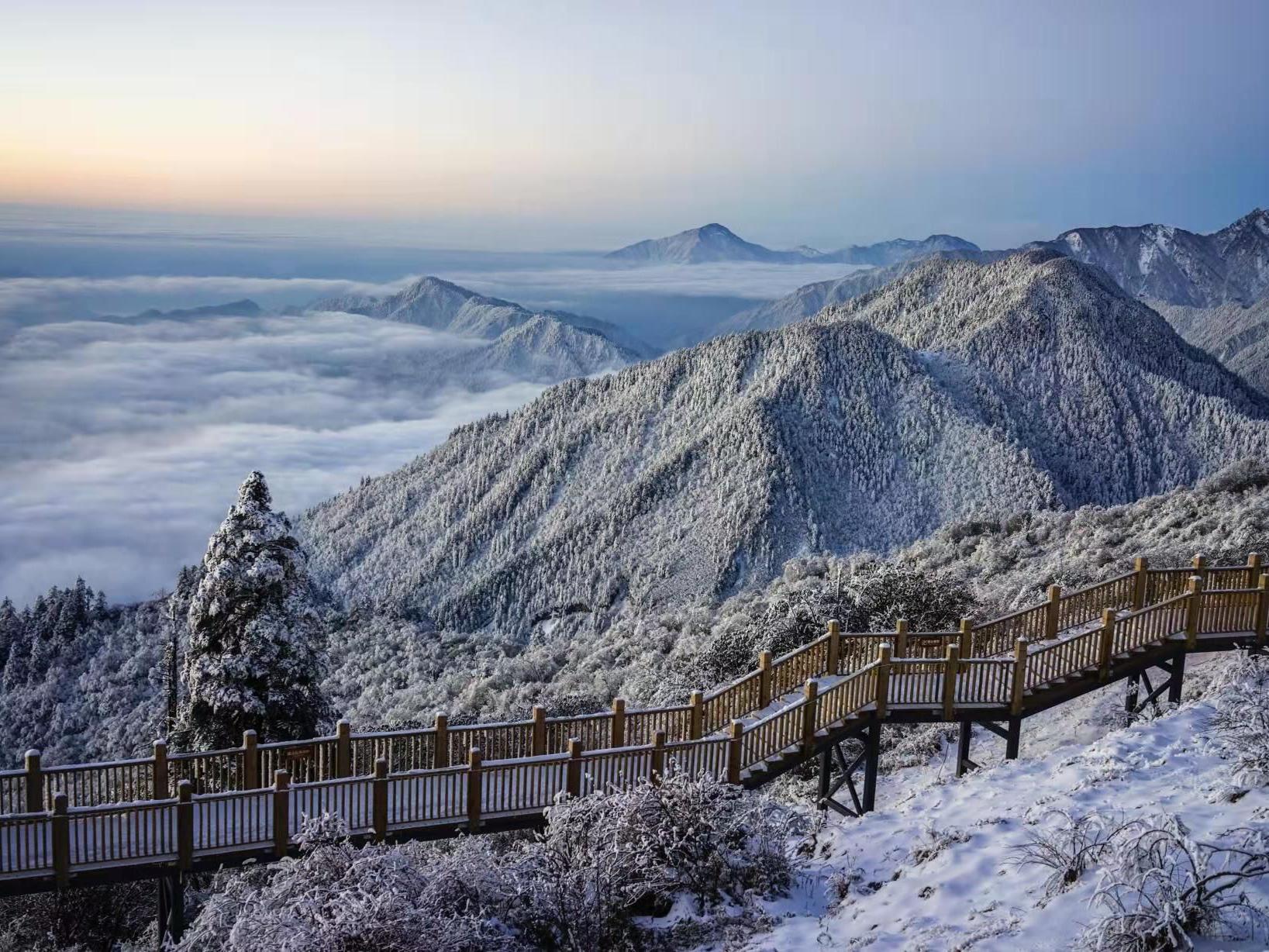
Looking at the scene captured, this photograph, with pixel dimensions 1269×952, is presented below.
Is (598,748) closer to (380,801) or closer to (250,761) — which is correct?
(380,801)

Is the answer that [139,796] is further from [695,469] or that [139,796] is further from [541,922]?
[695,469]

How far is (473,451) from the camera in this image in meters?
134

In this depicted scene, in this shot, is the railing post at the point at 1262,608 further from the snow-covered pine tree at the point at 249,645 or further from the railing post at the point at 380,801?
the snow-covered pine tree at the point at 249,645

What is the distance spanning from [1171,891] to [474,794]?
8.72 metres

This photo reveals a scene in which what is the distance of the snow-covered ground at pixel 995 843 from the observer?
9172mm

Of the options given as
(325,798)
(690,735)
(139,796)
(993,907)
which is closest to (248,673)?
(139,796)

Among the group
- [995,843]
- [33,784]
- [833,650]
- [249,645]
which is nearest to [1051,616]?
[833,650]

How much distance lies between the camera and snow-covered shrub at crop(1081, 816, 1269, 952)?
314 inches

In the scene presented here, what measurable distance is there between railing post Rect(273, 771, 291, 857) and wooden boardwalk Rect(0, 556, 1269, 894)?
0.08 ft

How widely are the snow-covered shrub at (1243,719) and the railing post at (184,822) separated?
12.1 m

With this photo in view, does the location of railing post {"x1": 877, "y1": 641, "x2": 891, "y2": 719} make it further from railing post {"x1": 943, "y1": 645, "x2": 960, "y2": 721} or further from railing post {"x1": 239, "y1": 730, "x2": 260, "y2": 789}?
railing post {"x1": 239, "y1": 730, "x2": 260, "y2": 789}

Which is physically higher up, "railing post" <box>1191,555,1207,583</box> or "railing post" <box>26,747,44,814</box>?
"railing post" <box>1191,555,1207,583</box>

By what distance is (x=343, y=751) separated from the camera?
14.8 m

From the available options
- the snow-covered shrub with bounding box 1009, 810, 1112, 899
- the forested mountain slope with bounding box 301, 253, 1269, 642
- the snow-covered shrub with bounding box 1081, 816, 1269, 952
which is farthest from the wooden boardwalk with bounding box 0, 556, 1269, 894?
the forested mountain slope with bounding box 301, 253, 1269, 642
